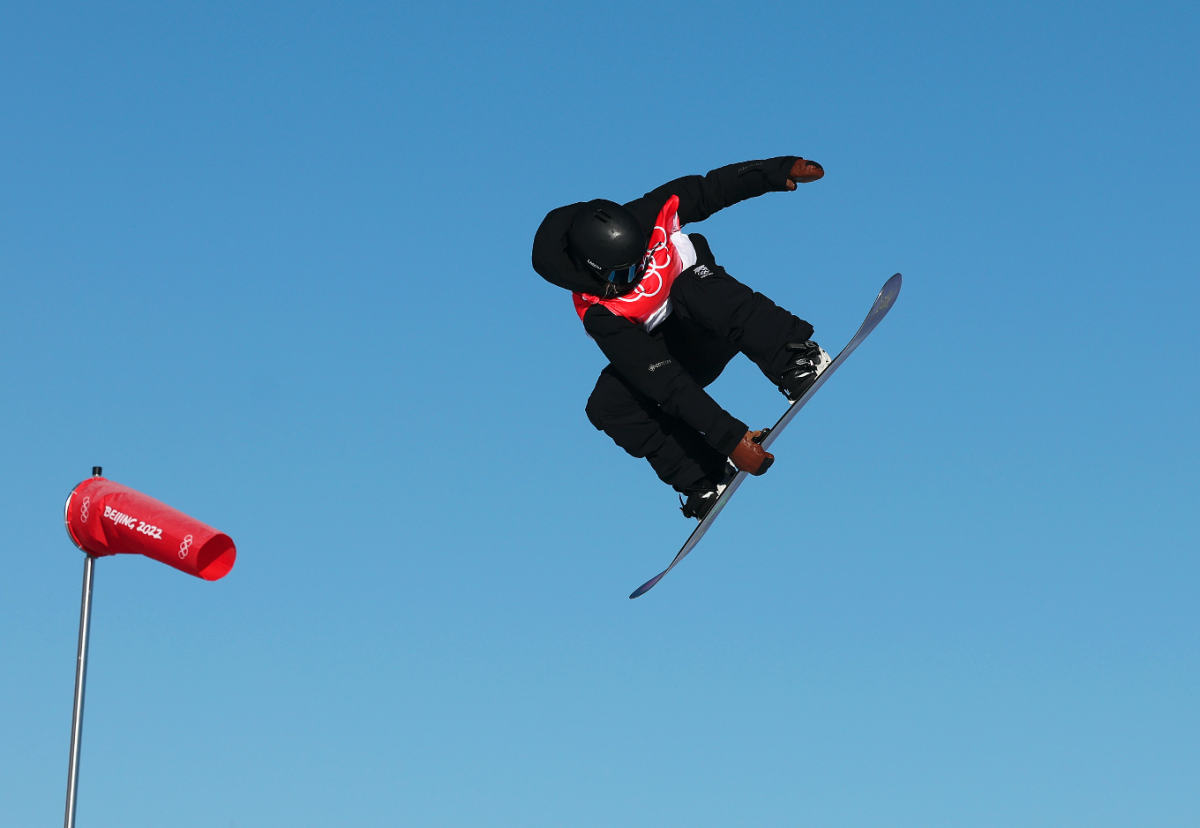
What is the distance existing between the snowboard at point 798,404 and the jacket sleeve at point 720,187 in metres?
1.42

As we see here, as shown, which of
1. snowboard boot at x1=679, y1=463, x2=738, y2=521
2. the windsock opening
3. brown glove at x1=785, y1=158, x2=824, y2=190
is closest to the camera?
the windsock opening

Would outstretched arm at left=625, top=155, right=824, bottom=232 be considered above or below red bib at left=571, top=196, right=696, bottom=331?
above

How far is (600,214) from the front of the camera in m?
9.84

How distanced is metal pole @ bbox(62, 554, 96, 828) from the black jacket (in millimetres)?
3955

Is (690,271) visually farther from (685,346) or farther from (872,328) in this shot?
(872,328)

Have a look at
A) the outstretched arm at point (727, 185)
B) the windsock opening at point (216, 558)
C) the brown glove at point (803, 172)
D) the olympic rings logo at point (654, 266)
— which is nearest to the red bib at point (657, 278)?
the olympic rings logo at point (654, 266)

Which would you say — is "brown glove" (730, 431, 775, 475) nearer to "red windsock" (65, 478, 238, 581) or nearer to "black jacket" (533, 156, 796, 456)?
"black jacket" (533, 156, 796, 456)

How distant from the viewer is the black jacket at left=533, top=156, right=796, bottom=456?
33.0ft

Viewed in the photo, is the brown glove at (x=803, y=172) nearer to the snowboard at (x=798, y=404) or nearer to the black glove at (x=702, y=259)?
the black glove at (x=702, y=259)

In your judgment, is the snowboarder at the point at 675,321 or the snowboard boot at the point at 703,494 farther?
the snowboard boot at the point at 703,494

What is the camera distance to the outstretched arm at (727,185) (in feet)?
34.8

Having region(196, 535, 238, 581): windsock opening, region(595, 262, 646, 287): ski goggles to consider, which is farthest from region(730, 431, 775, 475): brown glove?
region(196, 535, 238, 581): windsock opening

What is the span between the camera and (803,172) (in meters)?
10.6

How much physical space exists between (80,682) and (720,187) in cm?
601
